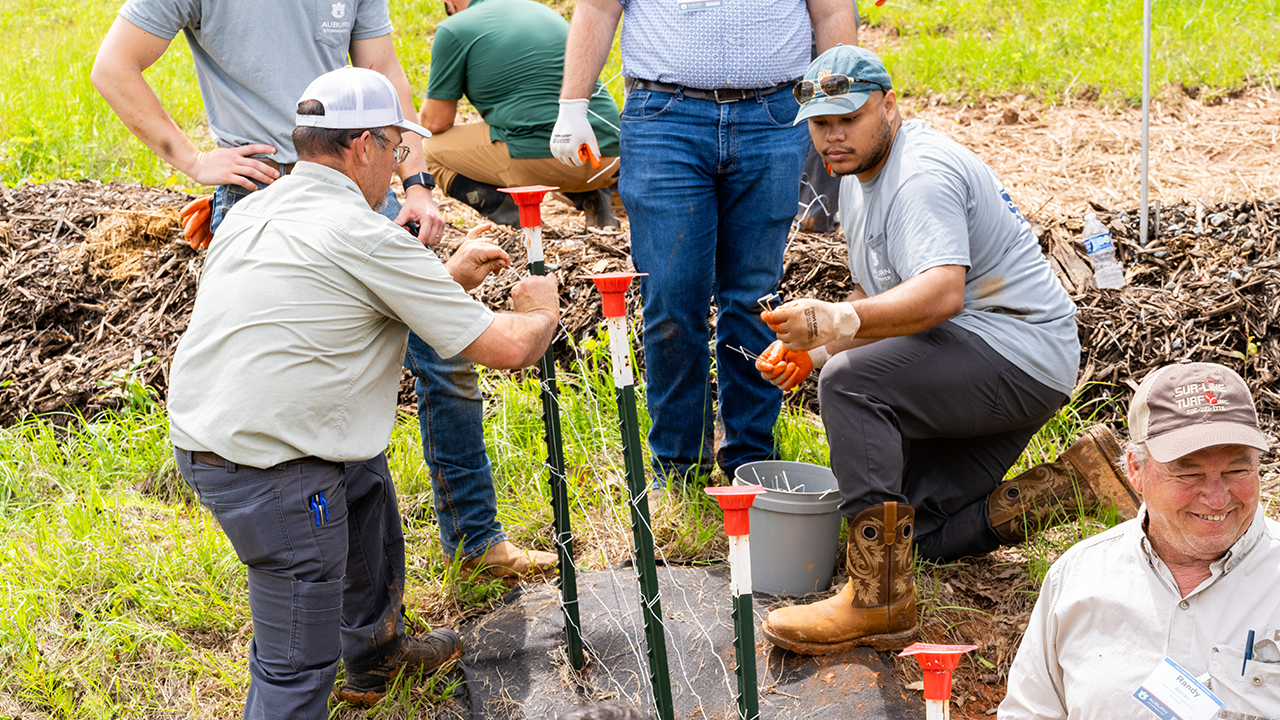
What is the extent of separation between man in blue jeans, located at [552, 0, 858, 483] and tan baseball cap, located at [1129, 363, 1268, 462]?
1.76 meters

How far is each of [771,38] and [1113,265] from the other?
2106 mm

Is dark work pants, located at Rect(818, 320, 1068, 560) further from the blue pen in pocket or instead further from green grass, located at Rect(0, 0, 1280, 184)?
green grass, located at Rect(0, 0, 1280, 184)

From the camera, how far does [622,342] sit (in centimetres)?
246

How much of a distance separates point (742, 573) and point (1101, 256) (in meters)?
3.21

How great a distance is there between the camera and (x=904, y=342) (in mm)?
3025

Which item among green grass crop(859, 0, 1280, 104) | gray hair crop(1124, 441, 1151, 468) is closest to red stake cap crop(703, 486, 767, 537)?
gray hair crop(1124, 441, 1151, 468)

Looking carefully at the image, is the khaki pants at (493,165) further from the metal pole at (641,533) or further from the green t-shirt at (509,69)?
the metal pole at (641,533)

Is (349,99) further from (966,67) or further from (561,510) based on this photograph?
(966,67)

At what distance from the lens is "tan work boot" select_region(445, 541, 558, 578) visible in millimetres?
3396

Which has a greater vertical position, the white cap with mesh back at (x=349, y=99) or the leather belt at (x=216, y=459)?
the white cap with mesh back at (x=349, y=99)

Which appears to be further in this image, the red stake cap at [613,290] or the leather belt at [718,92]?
the leather belt at [718,92]

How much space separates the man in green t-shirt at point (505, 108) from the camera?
5.53m

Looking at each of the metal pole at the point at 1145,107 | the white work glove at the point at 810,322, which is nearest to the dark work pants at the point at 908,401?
the white work glove at the point at 810,322

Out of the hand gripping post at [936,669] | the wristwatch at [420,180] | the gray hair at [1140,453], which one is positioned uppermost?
the wristwatch at [420,180]
